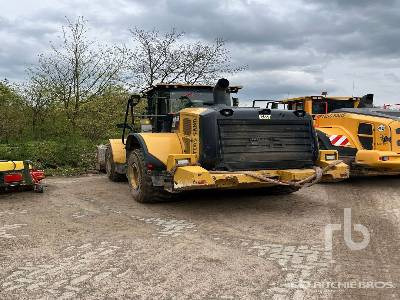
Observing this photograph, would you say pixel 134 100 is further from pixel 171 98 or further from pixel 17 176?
pixel 17 176

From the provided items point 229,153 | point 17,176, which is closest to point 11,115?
point 17,176

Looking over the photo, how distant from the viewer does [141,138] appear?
7.32 meters

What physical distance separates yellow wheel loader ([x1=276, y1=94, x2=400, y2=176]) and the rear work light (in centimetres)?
460

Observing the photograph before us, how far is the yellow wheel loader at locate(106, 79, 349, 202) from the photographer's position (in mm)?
6207

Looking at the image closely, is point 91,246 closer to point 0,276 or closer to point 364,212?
point 0,276

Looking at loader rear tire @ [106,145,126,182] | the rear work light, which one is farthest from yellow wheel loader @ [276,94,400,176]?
the rear work light

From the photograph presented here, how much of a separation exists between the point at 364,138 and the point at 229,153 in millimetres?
3719

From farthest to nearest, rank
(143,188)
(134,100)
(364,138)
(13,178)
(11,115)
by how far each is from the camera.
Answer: (11,115) → (364,138) → (134,100) → (13,178) → (143,188)

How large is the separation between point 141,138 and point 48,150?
591 cm

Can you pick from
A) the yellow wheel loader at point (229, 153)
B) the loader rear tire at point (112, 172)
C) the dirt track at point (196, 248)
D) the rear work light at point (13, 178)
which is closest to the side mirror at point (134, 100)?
the yellow wheel loader at point (229, 153)

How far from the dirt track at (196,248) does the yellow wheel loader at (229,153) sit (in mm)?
513

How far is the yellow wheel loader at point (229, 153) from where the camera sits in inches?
244

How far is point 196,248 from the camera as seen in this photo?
193 inches

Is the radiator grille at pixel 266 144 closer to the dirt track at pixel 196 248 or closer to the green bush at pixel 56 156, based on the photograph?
the dirt track at pixel 196 248
